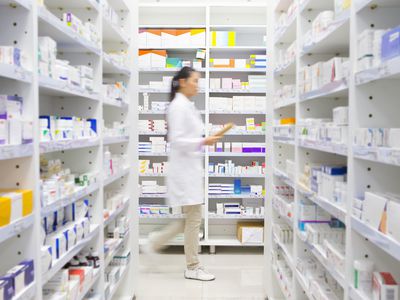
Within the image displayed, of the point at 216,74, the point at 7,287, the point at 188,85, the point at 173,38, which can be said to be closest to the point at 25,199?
the point at 7,287

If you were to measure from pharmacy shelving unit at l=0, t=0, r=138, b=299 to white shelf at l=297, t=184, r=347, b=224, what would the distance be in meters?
1.39

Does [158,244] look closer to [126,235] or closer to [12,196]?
[126,235]

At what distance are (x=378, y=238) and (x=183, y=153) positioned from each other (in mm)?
2333

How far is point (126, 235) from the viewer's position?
3854 millimetres

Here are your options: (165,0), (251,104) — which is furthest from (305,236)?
(165,0)

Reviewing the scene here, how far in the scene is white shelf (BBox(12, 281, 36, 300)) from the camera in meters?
1.65

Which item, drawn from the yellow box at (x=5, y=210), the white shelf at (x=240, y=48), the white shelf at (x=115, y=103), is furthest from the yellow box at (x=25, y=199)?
the white shelf at (x=240, y=48)

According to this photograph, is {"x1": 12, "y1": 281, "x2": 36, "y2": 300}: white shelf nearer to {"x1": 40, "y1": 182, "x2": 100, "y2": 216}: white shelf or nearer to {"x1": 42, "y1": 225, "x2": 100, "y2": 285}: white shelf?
{"x1": 42, "y1": 225, "x2": 100, "y2": 285}: white shelf

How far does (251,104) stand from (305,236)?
3191mm

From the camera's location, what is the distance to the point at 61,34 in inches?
90.9

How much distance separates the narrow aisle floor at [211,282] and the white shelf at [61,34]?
8.17ft

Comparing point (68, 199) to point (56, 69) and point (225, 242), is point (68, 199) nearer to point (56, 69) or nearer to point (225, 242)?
point (56, 69)

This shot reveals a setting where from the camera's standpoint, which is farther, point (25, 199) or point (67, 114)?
point (67, 114)

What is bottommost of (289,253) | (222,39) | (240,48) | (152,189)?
(289,253)
